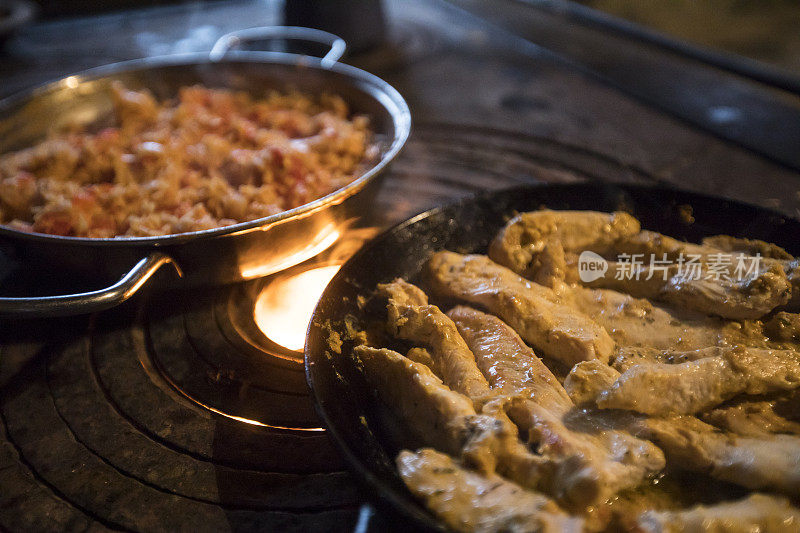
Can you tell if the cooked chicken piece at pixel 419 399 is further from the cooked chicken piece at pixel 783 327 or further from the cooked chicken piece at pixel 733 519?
the cooked chicken piece at pixel 783 327

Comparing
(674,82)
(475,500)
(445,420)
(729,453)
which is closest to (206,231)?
(445,420)

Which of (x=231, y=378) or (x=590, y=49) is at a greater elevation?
(x=590, y=49)

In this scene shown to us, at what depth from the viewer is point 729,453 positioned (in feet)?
3.15

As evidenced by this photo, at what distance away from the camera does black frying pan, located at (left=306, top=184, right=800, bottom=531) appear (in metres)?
1.05

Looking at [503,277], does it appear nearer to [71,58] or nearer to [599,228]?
[599,228]

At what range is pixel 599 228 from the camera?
147cm

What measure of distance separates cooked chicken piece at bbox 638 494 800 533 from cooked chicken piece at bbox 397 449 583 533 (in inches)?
5.2

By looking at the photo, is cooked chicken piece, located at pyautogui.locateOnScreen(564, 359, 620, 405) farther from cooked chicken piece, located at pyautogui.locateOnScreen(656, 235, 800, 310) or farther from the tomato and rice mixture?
the tomato and rice mixture

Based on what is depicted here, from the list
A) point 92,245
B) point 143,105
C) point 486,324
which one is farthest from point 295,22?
point 486,324

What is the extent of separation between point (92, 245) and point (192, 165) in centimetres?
74

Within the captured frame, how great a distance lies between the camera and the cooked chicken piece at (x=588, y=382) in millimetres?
1064

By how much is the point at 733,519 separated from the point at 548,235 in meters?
0.80

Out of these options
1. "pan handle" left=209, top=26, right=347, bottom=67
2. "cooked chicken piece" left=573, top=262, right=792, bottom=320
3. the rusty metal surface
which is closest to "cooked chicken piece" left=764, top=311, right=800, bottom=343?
"cooked chicken piece" left=573, top=262, right=792, bottom=320

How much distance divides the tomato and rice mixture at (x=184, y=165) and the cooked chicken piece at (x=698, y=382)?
1.09 meters
